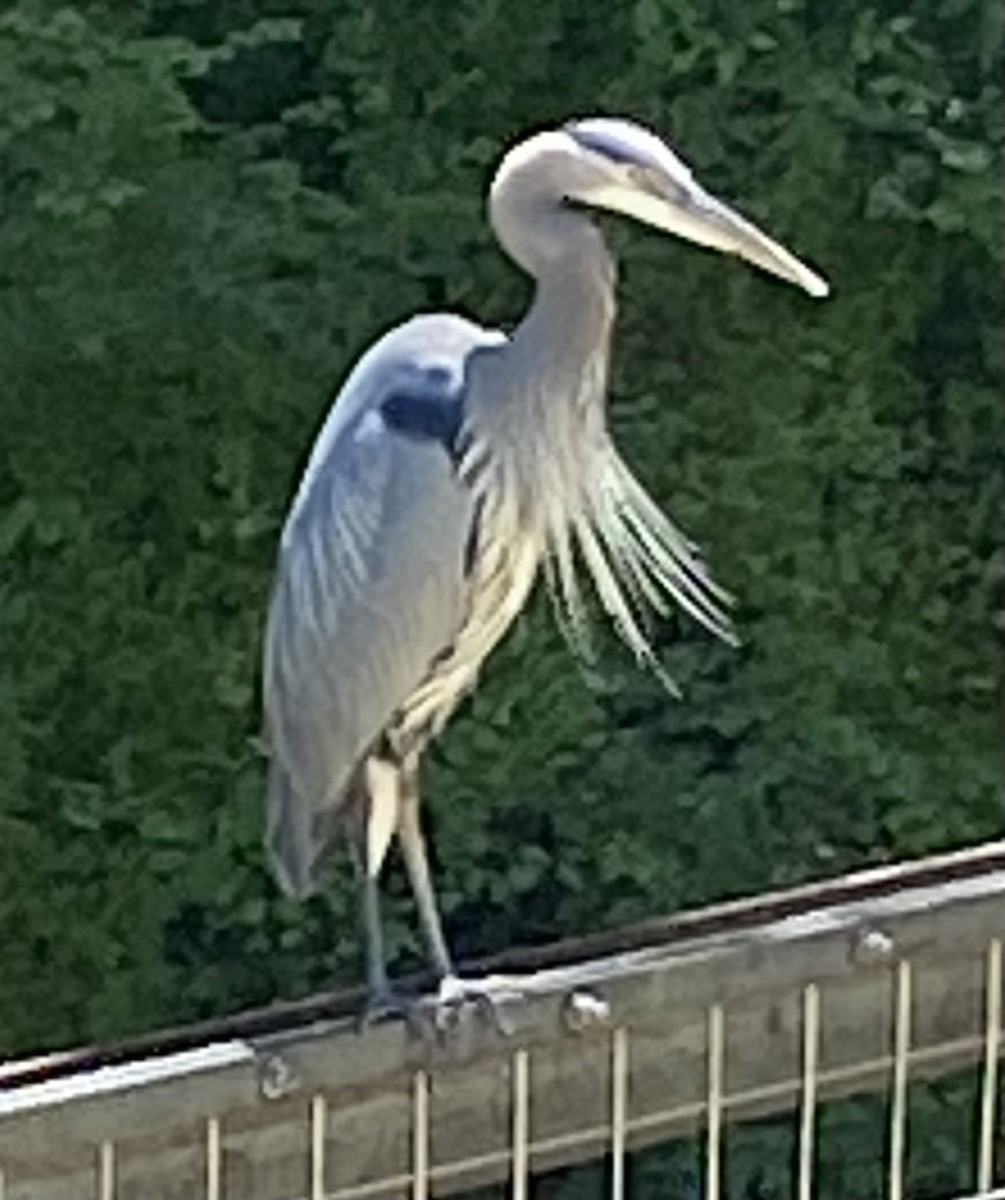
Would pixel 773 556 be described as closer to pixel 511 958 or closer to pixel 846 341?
pixel 846 341

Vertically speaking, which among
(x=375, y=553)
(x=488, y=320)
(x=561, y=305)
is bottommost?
(x=488, y=320)

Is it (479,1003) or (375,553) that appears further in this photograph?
(375,553)

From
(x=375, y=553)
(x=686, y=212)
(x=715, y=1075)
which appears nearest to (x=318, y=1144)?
(x=715, y=1075)

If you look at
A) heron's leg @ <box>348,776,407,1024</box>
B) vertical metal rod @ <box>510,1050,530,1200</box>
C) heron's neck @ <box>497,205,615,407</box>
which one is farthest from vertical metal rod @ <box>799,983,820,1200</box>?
heron's neck @ <box>497,205,615,407</box>

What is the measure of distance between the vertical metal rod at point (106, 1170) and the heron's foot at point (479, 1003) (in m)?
0.19

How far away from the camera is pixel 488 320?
9.73 ft

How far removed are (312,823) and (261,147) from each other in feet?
3.95

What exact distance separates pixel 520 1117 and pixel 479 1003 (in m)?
0.06

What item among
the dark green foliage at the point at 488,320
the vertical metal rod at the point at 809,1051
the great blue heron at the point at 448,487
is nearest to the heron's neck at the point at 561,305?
the great blue heron at the point at 448,487

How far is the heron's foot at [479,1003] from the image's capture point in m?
1.58

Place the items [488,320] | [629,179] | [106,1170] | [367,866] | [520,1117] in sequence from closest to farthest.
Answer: [106,1170] → [520,1117] → [629,179] → [367,866] → [488,320]

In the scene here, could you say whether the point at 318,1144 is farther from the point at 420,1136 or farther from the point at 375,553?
the point at 375,553

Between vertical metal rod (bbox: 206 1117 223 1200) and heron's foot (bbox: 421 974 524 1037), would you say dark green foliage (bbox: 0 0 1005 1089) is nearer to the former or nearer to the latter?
heron's foot (bbox: 421 974 524 1037)

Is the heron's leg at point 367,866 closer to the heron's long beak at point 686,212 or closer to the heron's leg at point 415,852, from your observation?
the heron's leg at point 415,852
